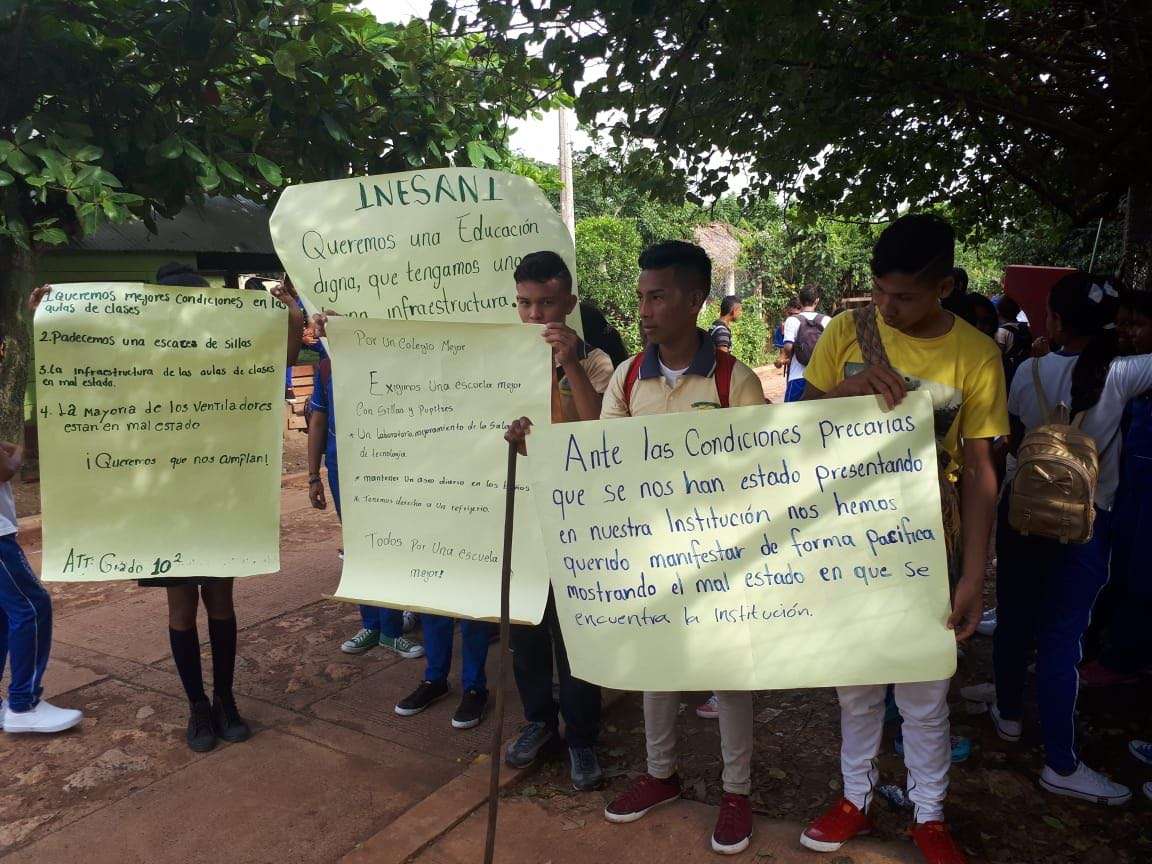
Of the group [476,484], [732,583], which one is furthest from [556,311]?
[732,583]

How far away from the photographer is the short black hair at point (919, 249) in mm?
2324

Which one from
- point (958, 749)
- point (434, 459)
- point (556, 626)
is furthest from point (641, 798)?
point (434, 459)

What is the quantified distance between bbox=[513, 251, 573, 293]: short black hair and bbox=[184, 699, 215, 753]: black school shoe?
234 cm

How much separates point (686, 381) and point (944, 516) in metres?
0.86

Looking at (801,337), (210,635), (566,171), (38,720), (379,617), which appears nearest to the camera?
(210,635)

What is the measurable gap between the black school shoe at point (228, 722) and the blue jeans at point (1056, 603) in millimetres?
3171

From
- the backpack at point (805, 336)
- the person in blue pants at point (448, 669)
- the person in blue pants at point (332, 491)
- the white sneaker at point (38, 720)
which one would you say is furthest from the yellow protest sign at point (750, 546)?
the backpack at point (805, 336)

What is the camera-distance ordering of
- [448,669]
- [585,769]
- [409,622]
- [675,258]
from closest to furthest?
1. [675,258]
2. [585,769]
3. [448,669]
4. [409,622]

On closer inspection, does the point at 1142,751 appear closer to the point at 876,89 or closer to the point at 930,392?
the point at 930,392

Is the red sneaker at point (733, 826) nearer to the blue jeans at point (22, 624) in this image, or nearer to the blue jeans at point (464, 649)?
the blue jeans at point (464, 649)

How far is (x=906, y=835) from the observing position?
8.93 feet

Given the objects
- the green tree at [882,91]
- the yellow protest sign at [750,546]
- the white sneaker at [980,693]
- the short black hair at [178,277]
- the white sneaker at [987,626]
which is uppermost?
the green tree at [882,91]

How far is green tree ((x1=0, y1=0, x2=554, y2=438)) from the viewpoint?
15.5 ft

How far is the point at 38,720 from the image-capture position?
3.70 metres
